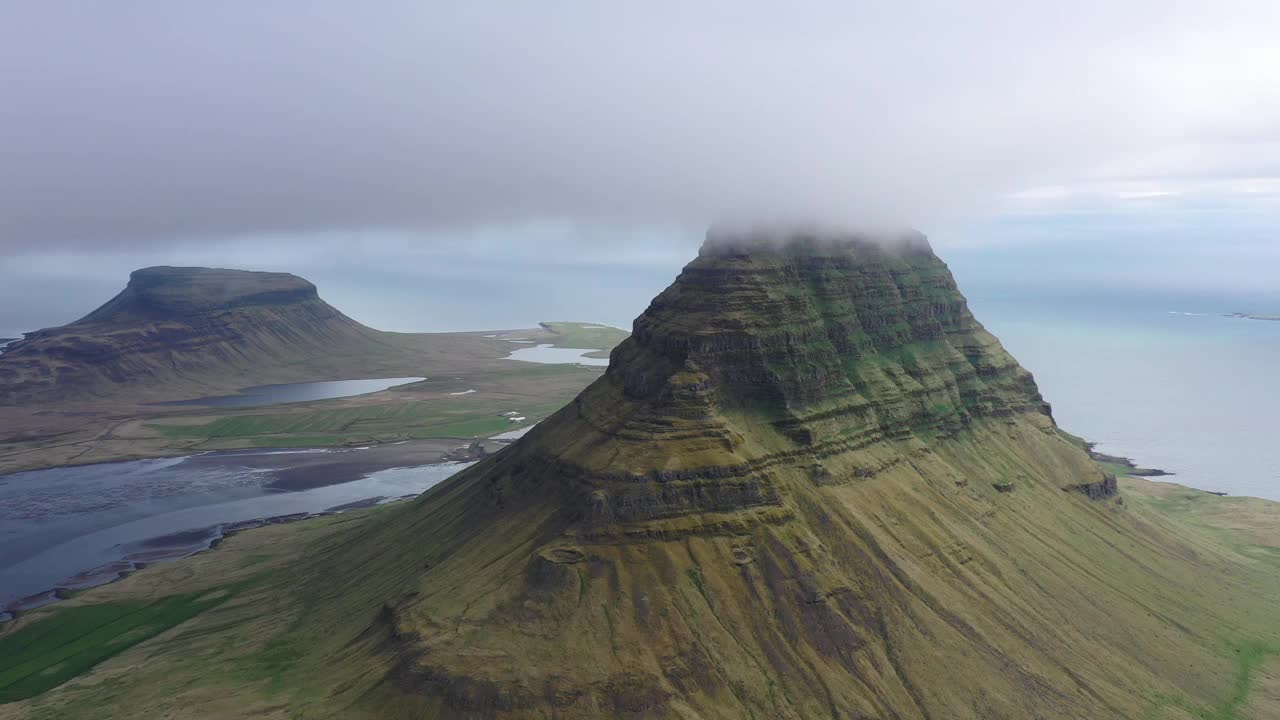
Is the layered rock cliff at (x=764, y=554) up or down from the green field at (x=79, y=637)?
up

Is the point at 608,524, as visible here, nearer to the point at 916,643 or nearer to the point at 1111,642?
the point at 916,643

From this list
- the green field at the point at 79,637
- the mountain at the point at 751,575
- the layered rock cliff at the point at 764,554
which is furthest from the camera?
the green field at the point at 79,637

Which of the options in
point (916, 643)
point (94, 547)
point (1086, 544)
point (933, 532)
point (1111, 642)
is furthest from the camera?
point (94, 547)

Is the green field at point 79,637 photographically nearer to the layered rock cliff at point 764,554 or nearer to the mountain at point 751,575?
the mountain at point 751,575

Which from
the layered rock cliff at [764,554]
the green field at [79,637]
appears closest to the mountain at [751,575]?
the layered rock cliff at [764,554]

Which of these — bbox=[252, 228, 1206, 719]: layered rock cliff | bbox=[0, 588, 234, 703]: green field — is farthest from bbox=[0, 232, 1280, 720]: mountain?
bbox=[0, 588, 234, 703]: green field

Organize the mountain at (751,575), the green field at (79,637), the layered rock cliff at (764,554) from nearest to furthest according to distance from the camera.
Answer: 1. the layered rock cliff at (764,554)
2. the mountain at (751,575)
3. the green field at (79,637)

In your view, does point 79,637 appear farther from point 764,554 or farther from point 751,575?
point 764,554

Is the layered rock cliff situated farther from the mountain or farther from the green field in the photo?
the green field

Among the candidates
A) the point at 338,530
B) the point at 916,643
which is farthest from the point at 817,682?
the point at 338,530
